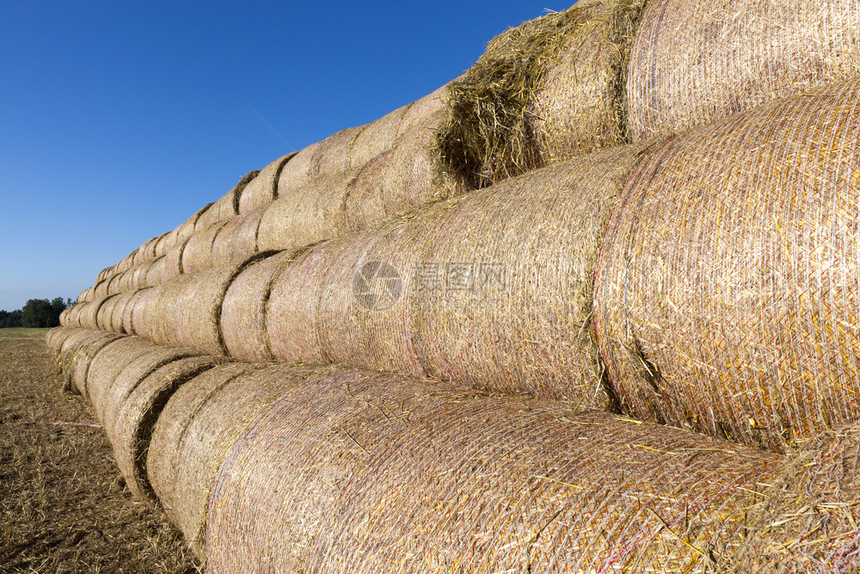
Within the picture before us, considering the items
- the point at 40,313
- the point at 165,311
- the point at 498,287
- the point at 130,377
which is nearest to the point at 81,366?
the point at 165,311

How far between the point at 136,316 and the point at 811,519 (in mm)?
8495

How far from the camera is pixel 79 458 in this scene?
4.75 meters

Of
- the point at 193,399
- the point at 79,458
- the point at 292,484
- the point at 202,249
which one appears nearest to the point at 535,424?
the point at 292,484

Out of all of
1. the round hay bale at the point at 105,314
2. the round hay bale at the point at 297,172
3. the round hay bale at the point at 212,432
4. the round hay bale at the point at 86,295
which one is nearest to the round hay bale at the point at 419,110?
the round hay bale at the point at 297,172

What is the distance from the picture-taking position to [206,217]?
872 centimetres

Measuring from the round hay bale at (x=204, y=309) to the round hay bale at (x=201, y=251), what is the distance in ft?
5.11

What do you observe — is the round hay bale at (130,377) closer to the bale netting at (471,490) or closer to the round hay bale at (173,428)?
the round hay bale at (173,428)

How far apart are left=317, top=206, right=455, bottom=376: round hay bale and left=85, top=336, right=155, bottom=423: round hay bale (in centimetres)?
312

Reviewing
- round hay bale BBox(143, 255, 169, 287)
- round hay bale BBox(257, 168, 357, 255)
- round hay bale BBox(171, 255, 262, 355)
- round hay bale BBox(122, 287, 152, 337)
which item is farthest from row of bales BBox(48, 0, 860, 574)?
round hay bale BBox(143, 255, 169, 287)

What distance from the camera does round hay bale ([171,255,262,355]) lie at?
4758 mm

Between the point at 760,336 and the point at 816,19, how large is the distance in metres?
1.27

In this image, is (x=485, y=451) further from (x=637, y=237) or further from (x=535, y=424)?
(x=637, y=237)

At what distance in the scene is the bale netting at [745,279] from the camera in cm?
132

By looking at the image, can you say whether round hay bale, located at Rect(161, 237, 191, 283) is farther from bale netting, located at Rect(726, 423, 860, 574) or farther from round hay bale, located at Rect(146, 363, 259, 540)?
bale netting, located at Rect(726, 423, 860, 574)
